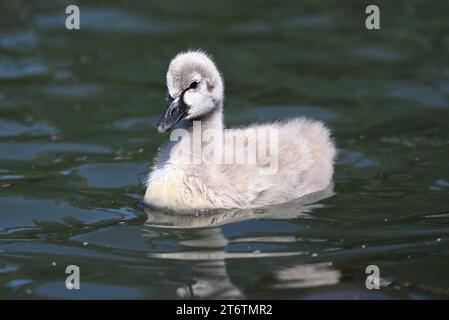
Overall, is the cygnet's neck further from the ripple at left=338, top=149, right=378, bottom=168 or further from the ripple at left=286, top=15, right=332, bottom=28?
the ripple at left=286, top=15, right=332, bottom=28

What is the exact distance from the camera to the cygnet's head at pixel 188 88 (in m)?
7.14

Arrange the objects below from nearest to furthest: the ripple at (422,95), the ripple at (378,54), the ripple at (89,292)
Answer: the ripple at (89,292) → the ripple at (422,95) → the ripple at (378,54)

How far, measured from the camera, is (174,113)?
7.14 m

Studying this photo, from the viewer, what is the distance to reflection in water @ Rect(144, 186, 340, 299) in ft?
19.5

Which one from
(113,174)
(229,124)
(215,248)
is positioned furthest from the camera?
(229,124)

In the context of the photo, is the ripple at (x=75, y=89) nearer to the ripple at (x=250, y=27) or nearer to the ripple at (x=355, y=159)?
the ripple at (x=250, y=27)

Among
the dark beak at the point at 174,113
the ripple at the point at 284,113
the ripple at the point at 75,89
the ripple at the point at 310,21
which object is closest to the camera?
the dark beak at the point at 174,113

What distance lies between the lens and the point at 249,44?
472 inches

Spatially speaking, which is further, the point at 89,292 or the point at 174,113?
the point at 174,113

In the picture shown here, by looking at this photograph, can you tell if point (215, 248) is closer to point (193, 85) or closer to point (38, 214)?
point (193, 85)

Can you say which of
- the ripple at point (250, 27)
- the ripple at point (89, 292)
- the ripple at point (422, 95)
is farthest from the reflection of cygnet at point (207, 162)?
the ripple at point (250, 27)

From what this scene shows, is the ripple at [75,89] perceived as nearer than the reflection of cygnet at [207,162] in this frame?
No

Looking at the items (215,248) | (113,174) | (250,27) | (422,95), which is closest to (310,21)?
(250,27)

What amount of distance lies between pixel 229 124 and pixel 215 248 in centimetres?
312
